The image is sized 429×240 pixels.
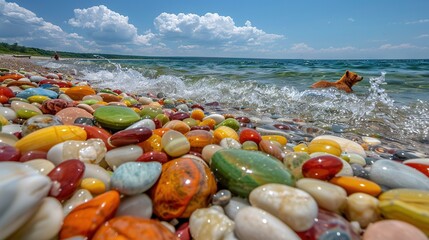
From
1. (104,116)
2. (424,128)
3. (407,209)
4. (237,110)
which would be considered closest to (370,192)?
(407,209)

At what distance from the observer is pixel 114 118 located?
2.05 metres

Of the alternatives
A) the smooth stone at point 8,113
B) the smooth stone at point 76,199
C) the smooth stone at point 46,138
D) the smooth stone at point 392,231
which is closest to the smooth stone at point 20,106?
the smooth stone at point 8,113

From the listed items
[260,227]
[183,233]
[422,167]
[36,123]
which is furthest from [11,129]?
[422,167]

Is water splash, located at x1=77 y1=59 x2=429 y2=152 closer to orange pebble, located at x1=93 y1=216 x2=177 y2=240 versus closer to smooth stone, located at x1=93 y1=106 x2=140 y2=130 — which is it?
smooth stone, located at x1=93 y1=106 x2=140 y2=130

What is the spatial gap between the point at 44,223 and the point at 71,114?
62.0 inches

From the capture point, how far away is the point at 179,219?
4.02 feet

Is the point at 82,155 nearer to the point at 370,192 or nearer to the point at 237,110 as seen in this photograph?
the point at 370,192

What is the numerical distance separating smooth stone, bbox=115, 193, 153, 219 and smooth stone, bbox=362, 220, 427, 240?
89 cm

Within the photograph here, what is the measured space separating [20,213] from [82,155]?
58cm

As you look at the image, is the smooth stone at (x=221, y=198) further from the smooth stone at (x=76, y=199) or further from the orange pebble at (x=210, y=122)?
the orange pebble at (x=210, y=122)

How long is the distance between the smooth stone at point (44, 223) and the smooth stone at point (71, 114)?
139 centimetres

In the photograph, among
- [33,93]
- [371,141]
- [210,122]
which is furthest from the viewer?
[33,93]

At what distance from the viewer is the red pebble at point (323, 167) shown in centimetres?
130

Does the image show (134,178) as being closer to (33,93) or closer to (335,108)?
(33,93)
